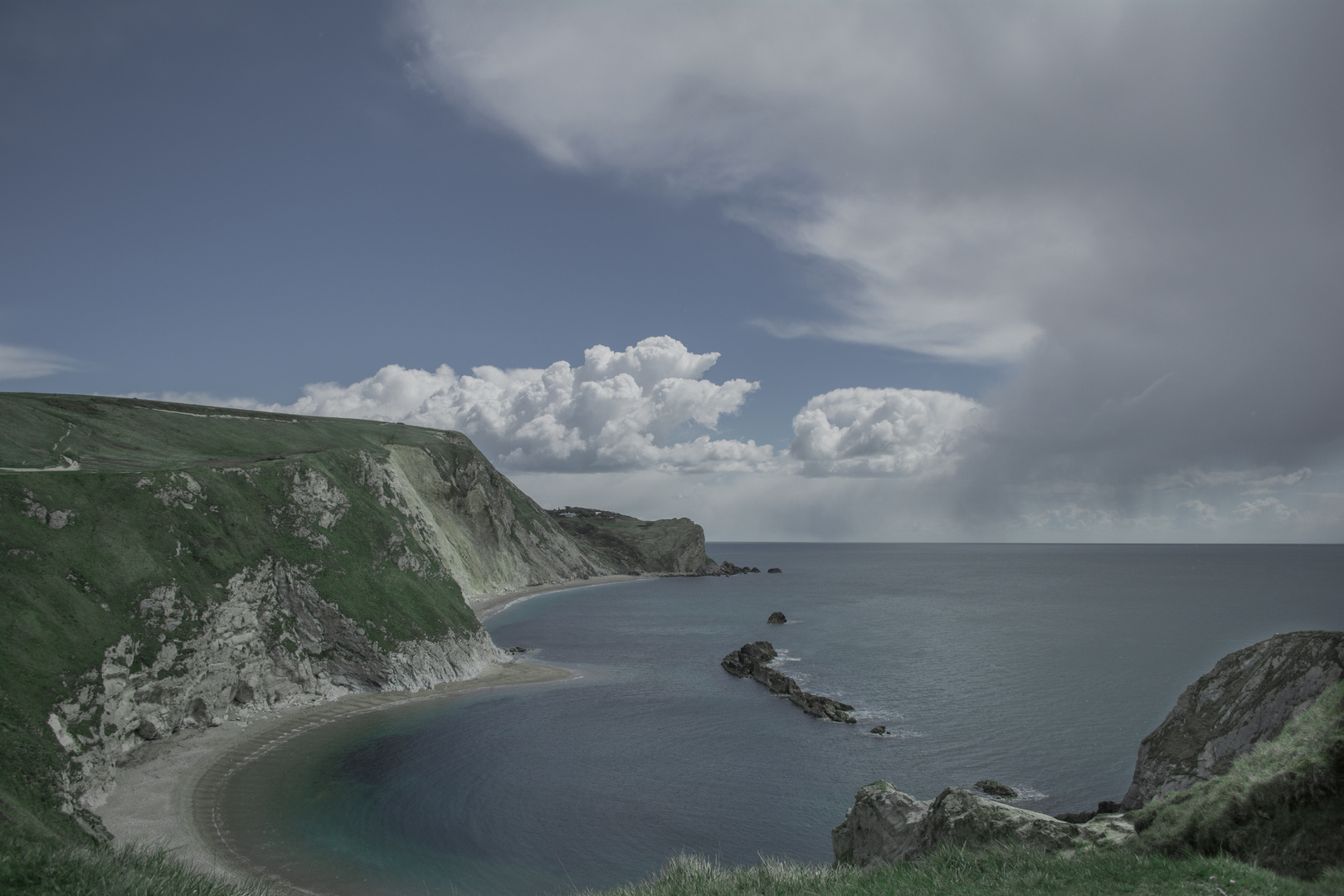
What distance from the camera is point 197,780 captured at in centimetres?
3588

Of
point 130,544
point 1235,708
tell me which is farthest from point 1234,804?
point 130,544

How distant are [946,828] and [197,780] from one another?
39.7m

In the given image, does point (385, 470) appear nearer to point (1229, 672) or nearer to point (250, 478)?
point (250, 478)

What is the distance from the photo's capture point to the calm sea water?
3133 centimetres

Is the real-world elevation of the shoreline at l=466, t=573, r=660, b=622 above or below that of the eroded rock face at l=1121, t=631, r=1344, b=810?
below

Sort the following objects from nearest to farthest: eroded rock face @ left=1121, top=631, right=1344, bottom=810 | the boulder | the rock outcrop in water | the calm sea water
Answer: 1. eroded rock face @ left=1121, top=631, right=1344, bottom=810
2. the calm sea water
3. the boulder
4. the rock outcrop in water

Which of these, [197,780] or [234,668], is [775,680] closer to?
[234,668]

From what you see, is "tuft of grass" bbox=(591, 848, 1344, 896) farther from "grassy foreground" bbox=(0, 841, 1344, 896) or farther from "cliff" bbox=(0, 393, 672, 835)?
"cliff" bbox=(0, 393, 672, 835)

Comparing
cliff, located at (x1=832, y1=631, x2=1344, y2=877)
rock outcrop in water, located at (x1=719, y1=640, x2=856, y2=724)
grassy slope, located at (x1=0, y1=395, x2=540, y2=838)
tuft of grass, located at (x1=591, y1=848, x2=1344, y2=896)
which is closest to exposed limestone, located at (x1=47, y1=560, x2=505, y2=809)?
grassy slope, located at (x1=0, y1=395, x2=540, y2=838)

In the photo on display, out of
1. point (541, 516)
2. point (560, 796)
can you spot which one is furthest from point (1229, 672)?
point (541, 516)

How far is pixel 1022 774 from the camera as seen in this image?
41.0m

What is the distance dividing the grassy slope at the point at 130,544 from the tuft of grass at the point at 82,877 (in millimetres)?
13689

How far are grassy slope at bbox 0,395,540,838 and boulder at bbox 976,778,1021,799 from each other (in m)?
43.3

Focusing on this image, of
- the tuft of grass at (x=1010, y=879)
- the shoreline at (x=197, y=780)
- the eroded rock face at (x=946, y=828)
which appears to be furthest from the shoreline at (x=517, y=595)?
the tuft of grass at (x=1010, y=879)
